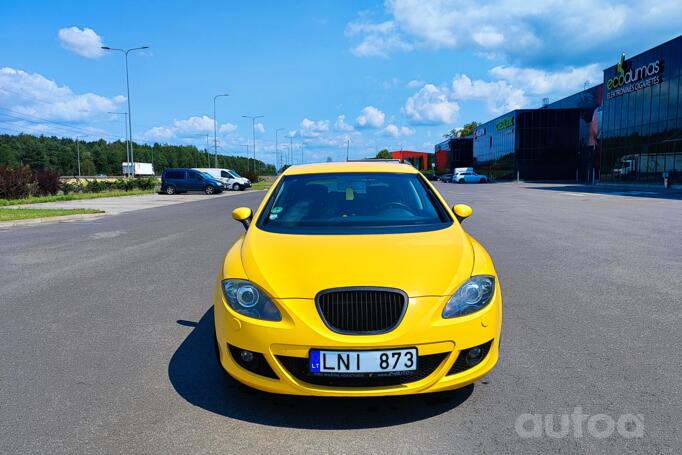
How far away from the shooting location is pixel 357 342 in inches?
111

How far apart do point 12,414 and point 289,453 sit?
178 centimetres

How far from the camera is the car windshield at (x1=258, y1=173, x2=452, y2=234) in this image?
396cm

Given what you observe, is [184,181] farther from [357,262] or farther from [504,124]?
[504,124]

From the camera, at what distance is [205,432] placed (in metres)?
2.89

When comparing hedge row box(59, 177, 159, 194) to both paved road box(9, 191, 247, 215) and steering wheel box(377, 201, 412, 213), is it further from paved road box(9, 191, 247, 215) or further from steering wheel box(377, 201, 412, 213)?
steering wheel box(377, 201, 412, 213)

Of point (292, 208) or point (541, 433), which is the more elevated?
point (292, 208)

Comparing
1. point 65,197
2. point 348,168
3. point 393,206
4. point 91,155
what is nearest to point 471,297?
point 393,206

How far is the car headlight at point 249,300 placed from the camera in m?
2.98

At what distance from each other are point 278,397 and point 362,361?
79cm

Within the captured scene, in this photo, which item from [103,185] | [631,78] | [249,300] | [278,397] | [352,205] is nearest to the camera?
[249,300]

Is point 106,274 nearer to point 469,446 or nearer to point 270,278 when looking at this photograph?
point 270,278

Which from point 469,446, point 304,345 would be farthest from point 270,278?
point 469,446

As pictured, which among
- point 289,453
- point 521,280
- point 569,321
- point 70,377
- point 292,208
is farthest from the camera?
point 521,280

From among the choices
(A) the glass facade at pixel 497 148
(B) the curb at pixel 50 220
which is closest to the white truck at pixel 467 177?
(A) the glass facade at pixel 497 148
